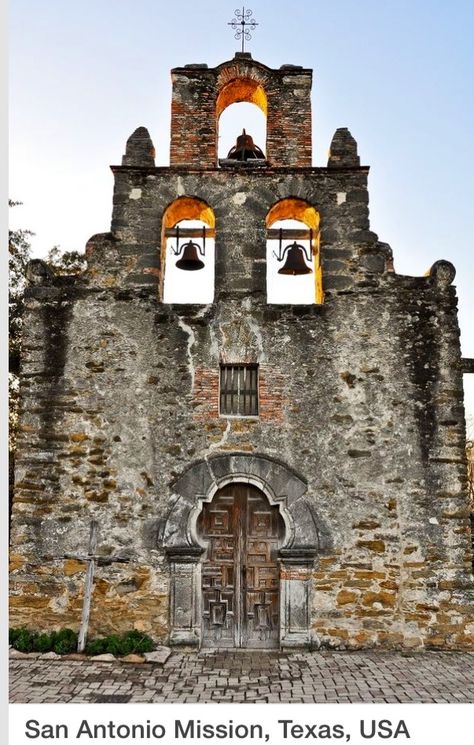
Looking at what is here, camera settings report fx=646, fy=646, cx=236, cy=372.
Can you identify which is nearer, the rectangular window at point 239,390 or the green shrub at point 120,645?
the green shrub at point 120,645

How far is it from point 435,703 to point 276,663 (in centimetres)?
208

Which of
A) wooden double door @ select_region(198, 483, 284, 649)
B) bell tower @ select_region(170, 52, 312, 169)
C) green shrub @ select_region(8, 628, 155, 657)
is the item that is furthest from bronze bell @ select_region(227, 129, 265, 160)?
green shrub @ select_region(8, 628, 155, 657)

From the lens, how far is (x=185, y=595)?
8.17 metres

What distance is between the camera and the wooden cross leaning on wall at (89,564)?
7805 mm

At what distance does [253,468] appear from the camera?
848 centimetres

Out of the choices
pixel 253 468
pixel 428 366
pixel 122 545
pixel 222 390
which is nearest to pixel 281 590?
pixel 253 468

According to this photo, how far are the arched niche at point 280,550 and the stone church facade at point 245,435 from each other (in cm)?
2

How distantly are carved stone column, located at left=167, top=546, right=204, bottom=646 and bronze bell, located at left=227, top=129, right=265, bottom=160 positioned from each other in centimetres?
582

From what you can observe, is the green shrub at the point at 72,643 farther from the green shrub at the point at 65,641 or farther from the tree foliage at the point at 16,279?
the tree foliage at the point at 16,279

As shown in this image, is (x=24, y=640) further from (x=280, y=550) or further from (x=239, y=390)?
(x=239, y=390)

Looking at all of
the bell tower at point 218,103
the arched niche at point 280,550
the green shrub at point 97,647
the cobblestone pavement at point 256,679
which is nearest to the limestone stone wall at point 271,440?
the arched niche at point 280,550

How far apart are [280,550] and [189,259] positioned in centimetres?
436

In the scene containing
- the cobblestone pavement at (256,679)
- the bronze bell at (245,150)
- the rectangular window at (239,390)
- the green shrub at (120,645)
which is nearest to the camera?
the cobblestone pavement at (256,679)

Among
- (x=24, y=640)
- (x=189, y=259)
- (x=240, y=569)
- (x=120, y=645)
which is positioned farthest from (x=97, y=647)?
(x=189, y=259)
